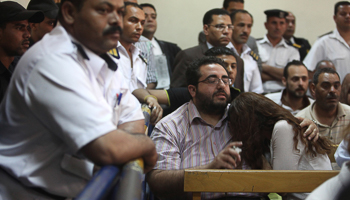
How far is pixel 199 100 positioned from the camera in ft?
8.36

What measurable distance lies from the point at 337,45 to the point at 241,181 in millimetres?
3534

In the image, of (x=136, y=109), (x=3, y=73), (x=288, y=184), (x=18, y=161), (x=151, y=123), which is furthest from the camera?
(x=151, y=123)

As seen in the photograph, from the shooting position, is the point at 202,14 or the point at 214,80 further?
the point at 202,14

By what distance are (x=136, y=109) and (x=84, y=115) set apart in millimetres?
391

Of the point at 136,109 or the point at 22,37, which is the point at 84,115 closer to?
the point at 136,109

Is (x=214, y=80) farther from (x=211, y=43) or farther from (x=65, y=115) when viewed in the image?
(x=65, y=115)

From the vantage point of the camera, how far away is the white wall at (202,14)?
5.78 m

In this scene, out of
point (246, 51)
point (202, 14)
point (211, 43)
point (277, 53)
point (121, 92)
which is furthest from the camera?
point (202, 14)

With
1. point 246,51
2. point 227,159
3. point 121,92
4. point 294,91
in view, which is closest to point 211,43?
point 246,51

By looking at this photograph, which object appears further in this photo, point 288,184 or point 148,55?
point 148,55

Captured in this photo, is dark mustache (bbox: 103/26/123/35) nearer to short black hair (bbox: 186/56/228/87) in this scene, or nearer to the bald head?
short black hair (bbox: 186/56/228/87)

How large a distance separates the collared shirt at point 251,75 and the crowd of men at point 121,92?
0.02m

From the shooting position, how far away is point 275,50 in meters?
4.91

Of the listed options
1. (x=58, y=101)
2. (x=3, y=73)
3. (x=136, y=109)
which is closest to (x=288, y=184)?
(x=136, y=109)
